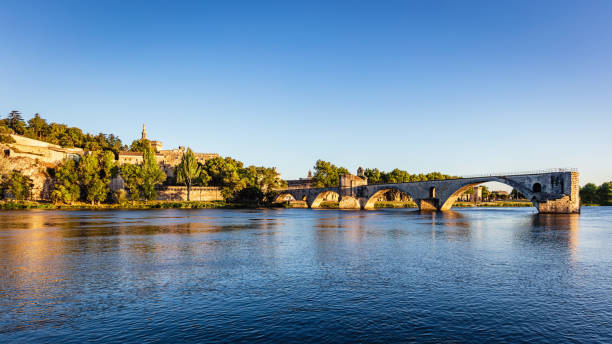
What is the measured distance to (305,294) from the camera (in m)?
14.9

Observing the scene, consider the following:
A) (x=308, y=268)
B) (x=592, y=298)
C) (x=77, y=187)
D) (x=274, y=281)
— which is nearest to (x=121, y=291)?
(x=274, y=281)

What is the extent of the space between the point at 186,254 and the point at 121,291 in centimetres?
942

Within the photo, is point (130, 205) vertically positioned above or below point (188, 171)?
below

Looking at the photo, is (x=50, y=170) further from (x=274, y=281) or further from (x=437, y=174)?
(x=437, y=174)

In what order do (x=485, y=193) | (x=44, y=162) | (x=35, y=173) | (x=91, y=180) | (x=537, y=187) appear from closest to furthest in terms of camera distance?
(x=537, y=187) < (x=91, y=180) < (x=35, y=173) < (x=44, y=162) < (x=485, y=193)

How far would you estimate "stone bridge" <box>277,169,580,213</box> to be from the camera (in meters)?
60.7

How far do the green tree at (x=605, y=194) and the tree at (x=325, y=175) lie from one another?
94134 millimetres

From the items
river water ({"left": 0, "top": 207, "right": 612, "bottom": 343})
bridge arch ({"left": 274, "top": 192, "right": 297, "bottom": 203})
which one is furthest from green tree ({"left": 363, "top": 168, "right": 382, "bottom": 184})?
river water ({"left": 0, "top": 207, "right": 612, "bottom": 343})

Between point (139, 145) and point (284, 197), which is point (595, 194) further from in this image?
point (139, 145)

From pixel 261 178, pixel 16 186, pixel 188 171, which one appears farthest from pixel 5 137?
pixel 261 178

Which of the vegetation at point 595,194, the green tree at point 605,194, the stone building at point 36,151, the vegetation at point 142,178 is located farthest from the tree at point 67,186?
the green tree at point 605,194

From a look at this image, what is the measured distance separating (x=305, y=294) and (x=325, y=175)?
13614 centimetres

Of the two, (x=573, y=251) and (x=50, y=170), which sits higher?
(x=50, y=170)

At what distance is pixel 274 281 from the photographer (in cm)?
1708
